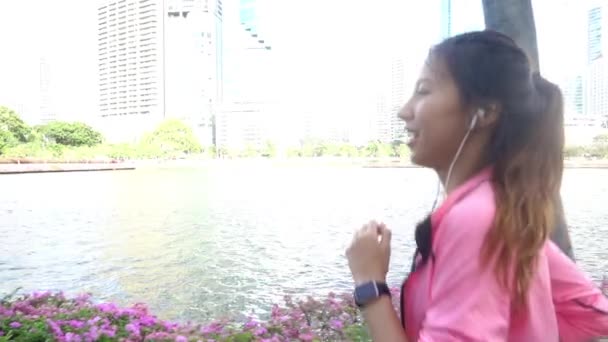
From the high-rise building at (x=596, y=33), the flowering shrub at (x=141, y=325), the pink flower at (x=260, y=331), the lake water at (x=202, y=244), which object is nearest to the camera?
the flowering shrub at (x=141, y=325)

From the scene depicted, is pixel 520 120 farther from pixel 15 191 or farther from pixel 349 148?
pixel 349 148

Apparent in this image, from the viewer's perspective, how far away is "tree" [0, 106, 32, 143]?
15.5 meters

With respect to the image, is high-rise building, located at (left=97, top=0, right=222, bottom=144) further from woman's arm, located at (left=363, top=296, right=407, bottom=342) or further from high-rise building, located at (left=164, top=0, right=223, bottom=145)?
woman's arm, located at (left=363, top=296, right=407, bottom=342)

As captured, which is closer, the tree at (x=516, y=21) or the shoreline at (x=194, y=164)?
the tree at (x=516, y=21)

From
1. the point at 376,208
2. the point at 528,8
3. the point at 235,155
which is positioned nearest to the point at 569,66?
the point at 376,208

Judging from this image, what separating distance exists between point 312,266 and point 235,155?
19.0m

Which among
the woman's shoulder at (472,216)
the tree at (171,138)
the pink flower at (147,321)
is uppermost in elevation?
the tree at (171,138)

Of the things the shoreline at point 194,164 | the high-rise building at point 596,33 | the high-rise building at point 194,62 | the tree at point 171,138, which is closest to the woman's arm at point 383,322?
the high-rise building at point 596,33

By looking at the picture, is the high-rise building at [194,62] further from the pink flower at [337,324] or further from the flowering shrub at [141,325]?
the pink flower at [337,324]

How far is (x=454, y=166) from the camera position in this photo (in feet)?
1.17

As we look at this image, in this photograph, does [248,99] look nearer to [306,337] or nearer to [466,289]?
[306,337]

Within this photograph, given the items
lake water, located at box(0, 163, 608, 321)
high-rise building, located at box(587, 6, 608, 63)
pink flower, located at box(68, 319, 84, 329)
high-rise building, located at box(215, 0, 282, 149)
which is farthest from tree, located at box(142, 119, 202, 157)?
pink flower, located at box(68, 319, 84, 329)

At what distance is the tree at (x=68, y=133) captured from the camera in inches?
693

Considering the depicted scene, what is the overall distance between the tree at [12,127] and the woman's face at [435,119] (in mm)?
16627
